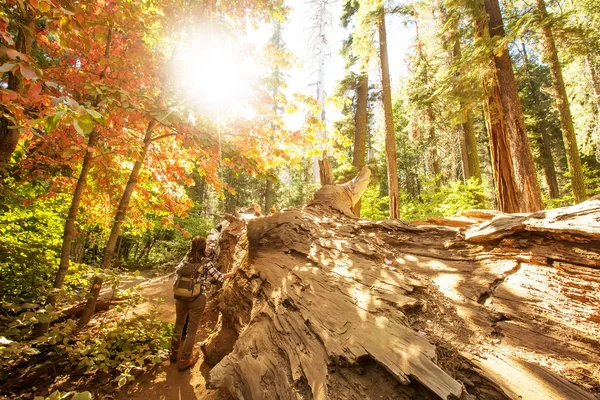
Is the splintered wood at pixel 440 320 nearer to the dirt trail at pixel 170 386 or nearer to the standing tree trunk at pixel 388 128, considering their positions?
the dirt trail at pixel 170 386

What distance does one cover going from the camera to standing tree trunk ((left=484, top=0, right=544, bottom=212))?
5531 millimetres

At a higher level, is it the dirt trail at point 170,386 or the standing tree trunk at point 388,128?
the standing tree trunk at point 388,128

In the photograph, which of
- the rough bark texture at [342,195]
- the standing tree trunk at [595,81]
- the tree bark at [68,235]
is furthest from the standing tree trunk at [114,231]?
the standing tree trunk at [595,81]

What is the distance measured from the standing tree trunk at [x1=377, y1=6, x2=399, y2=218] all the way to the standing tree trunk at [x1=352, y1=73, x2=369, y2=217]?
5.18 feet

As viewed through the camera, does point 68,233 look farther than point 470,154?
No

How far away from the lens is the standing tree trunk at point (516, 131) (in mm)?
5531

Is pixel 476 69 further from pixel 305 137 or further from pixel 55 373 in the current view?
pixel 55 373

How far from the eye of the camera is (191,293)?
407 centimetres

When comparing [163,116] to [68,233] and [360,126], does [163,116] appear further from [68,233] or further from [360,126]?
[360,126]

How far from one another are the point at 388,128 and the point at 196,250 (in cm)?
802

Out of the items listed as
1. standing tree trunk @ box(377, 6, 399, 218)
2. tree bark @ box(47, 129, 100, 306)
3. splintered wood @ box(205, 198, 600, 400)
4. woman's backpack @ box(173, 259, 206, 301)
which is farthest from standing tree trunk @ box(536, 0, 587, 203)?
tree bark @ box(47, 129, 100, 306)

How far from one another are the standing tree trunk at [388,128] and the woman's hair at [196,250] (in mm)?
6919

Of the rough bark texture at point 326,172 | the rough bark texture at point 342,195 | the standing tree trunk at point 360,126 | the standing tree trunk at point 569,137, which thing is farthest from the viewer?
the standing tree trunk at point 360,126

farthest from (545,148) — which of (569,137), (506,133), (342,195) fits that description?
(342,195)
